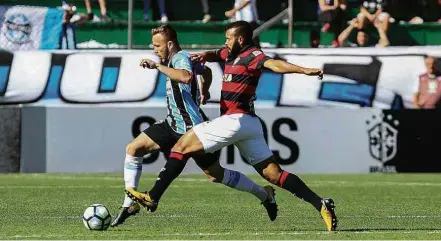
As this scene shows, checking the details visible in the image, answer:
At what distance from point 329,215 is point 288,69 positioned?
1.39m

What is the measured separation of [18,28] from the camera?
21641 millimetres

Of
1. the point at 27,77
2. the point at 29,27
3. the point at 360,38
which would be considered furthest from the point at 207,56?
the point at 360,38

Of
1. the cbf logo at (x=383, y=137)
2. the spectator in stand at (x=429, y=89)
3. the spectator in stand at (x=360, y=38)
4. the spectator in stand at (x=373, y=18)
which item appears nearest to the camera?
the cbf logo at (x=383, y=137)

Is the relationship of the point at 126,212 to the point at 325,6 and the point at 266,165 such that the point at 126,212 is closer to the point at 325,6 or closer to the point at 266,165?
the point at 266,165

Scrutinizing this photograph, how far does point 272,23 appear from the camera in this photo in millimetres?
22625

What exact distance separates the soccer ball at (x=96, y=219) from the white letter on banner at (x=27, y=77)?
36.0 ft

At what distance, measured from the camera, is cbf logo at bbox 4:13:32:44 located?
848 inches

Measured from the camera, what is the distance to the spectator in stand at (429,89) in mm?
21500

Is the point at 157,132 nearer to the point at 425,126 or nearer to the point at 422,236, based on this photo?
the point at 422,236

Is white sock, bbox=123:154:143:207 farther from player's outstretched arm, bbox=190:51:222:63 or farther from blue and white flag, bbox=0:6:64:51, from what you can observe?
blue and white flag, bbox=0:6:64:51

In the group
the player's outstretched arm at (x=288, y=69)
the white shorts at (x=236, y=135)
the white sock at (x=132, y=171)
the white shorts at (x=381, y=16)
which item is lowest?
the white sock at (x=132, y=171)

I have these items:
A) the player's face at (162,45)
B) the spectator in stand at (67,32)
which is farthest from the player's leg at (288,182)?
the spectator in stand at (67,32)

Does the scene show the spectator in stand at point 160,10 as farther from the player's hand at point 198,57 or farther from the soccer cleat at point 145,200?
the soccer cleat at point 145,200

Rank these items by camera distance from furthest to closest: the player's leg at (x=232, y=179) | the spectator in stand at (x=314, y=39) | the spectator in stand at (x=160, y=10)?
the spectator in stand at (x=160, y=10)
the spectator in stand at (x=314, y=39)
the player's leg at (x=232, y=179)
